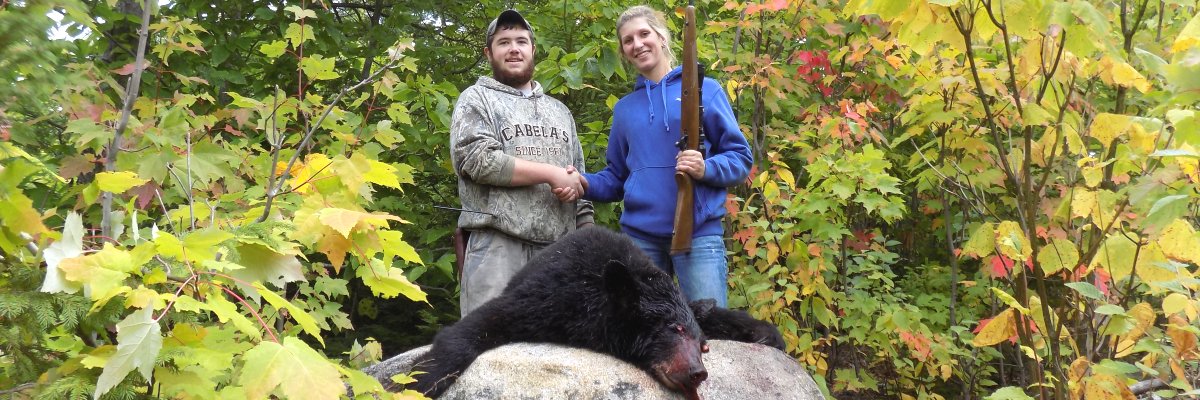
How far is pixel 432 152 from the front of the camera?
5566 mm

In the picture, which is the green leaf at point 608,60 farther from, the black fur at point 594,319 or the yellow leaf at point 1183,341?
the yellow leaf at point 1183,341

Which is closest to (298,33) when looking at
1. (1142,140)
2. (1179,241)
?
(1142,140)

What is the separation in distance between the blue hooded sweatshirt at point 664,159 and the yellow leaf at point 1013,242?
45.0 inches

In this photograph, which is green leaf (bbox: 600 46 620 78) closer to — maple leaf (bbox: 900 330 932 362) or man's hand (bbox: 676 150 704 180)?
man's hand (bbox: 676 150 704 180)

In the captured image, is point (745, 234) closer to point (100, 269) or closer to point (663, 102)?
point (663, 102)

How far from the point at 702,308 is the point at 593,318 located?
565 mm

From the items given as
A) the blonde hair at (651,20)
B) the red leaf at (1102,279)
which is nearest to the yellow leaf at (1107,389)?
the red leaf at (1102,279)

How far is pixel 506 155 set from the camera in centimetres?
355

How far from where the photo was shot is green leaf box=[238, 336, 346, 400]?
128 centimetres

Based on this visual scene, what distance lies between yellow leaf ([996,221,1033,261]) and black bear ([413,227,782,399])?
107 cm

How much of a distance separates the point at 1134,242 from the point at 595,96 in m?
4.03

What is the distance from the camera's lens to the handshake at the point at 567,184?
11.9 feet

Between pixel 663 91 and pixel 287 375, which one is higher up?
pixel 663 91

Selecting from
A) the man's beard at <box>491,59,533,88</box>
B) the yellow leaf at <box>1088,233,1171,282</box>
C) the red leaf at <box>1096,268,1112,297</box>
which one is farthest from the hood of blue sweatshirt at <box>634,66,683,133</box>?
the red leaf at <box>1096,268,1112,297</box>
